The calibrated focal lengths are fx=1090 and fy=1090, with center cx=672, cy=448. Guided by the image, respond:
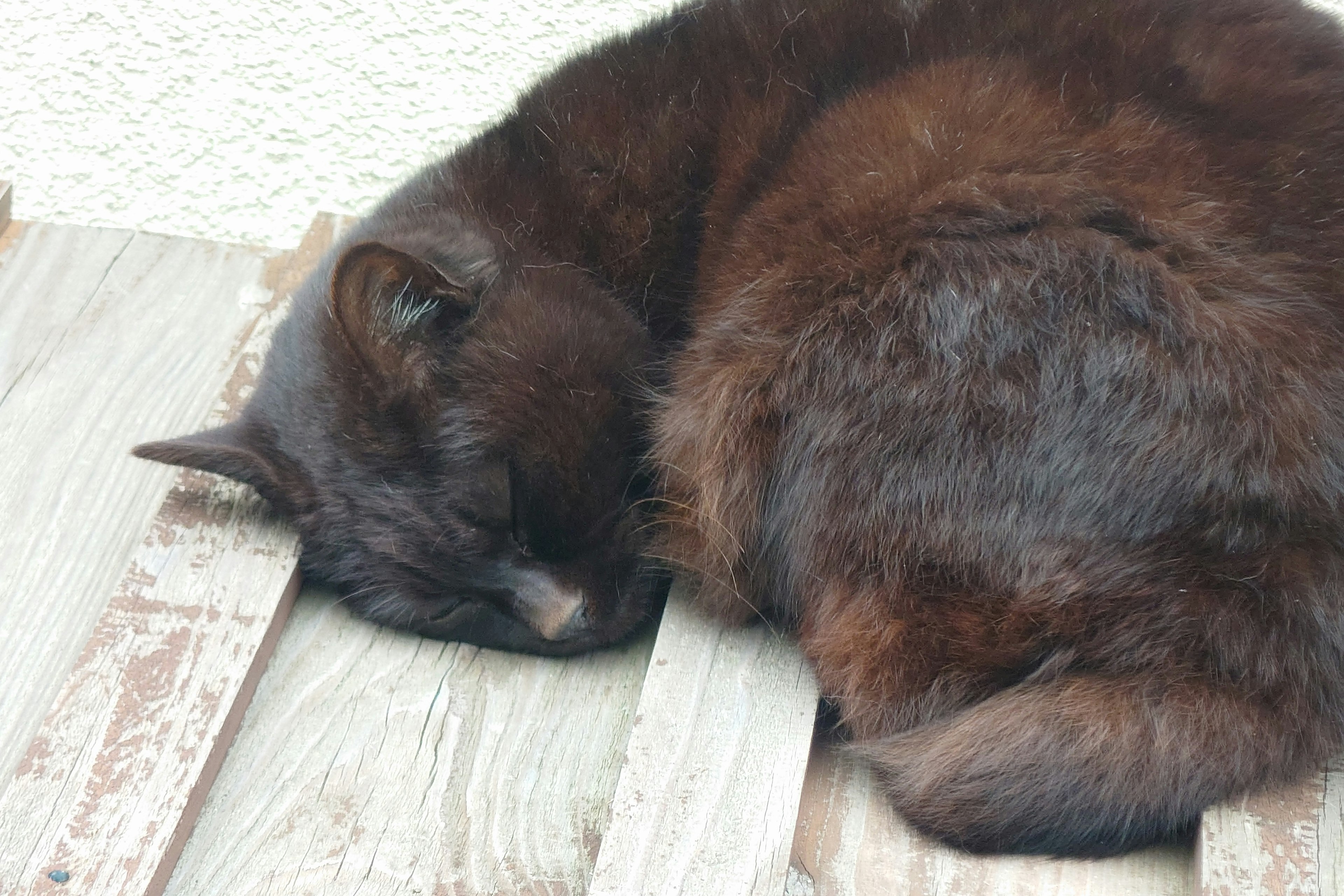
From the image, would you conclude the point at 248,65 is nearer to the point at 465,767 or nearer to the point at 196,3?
the point at 196,3

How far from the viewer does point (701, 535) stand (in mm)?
1540

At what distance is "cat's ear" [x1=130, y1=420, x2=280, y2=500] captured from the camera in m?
1.52

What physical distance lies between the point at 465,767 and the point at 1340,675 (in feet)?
3.42

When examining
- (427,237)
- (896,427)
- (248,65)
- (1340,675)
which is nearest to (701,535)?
(896,427)

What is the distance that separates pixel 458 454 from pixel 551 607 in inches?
10.0

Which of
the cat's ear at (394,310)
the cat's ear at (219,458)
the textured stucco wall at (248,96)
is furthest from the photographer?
the textured stucco wall at (248,96)

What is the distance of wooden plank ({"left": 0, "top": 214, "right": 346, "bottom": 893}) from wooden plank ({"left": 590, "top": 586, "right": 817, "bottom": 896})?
1.68ft

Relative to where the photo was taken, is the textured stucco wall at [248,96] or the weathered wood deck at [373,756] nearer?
the weathered wood deck at [373,756]

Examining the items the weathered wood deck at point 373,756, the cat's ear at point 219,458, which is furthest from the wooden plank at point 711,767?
the cat's ear at point 219,458

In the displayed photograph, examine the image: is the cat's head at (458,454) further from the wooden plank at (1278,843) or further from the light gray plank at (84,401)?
the wooden plank at (1278,843)

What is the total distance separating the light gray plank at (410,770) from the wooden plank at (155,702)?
0.05m

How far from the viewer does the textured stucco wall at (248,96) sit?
2402mm

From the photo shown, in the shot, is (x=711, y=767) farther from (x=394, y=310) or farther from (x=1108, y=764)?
(x=394, y=310)

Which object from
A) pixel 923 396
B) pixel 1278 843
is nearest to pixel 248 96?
pixel 923 396
